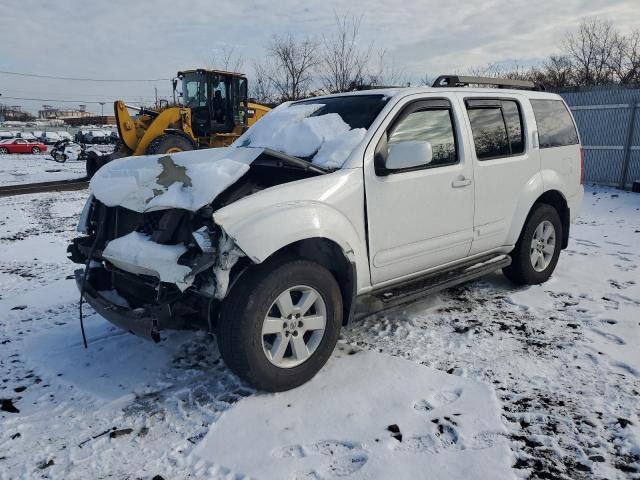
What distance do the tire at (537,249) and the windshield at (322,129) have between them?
6.99 ft

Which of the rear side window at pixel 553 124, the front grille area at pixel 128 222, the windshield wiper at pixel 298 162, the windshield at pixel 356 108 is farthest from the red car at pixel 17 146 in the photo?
the rear side window at pixel 553 124

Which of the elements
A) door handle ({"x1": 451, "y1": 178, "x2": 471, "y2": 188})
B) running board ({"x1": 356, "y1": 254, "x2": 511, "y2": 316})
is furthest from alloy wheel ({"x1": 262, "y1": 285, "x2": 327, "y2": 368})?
door handle ({"x1": 451, "y1": 178, "x2": 471, "y2": 188})

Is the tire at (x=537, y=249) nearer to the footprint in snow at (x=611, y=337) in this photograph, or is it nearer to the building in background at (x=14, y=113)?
the footprint in snow at (x=611, y=337)

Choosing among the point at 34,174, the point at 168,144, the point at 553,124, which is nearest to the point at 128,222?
the point at 553,124

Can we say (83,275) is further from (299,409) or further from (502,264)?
(502,264)

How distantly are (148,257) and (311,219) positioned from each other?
102 cm

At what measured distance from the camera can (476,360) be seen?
11.6 feet

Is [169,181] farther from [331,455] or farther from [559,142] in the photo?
[559,142]

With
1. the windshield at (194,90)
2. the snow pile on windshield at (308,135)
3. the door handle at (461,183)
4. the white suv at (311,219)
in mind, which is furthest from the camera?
the windshield at (194,90)

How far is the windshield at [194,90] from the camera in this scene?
1327cm

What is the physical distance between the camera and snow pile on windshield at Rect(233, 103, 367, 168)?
11.6 feet

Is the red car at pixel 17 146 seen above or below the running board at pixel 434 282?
above

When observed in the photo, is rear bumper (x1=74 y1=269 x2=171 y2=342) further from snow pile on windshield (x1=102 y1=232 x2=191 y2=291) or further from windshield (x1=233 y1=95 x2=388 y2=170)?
windshield (x1=233 y1=95 x2=388 y2=170)

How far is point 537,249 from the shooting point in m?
5.07
